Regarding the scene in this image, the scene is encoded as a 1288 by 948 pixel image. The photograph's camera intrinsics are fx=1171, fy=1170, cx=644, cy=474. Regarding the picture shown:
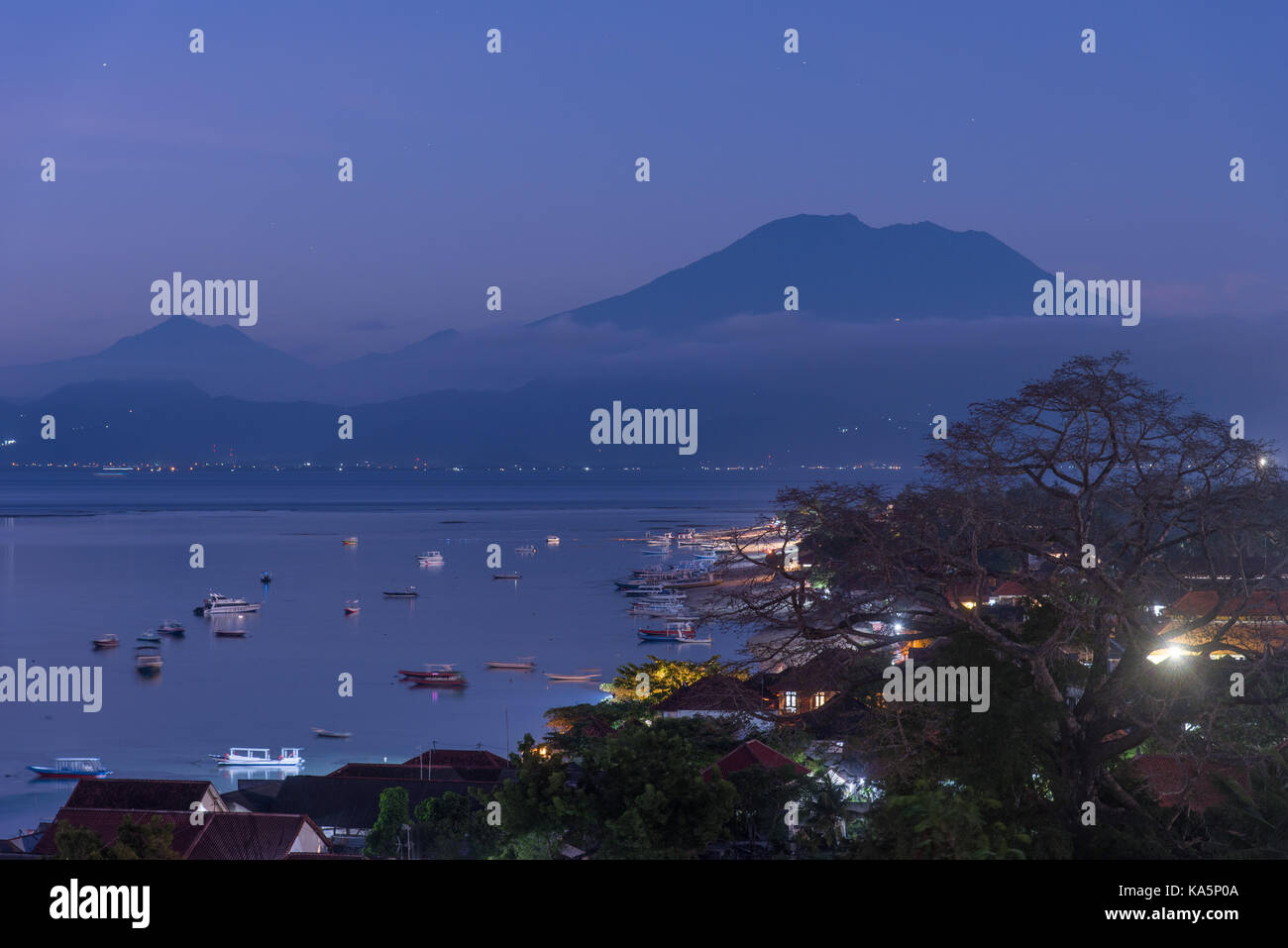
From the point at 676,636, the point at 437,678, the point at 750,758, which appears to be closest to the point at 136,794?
→ the point at 750,758

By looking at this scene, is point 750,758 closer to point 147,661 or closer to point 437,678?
point 437,678

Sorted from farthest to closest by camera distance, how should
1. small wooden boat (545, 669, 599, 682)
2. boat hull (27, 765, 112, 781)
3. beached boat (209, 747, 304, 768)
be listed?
1. small wooden boat (545, 669, 599, 682)
2. beached boat (209, 747, 304, 768)
3. boat hull (27, 765, 112, 781)

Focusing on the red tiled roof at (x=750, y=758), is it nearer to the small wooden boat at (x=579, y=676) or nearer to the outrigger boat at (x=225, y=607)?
the small wooden boat at (x=579, y=676)

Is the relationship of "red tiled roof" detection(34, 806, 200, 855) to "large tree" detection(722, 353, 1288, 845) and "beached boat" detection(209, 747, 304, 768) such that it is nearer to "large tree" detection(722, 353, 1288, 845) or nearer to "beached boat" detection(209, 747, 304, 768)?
"large tree" detection(722, 353, 1288, 845)

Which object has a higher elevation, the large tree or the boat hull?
the large tree

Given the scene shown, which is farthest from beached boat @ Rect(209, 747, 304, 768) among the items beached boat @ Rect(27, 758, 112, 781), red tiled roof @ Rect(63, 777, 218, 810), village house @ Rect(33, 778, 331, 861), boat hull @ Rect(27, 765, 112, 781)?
village house @ Rect(33, 778, 331, 861)

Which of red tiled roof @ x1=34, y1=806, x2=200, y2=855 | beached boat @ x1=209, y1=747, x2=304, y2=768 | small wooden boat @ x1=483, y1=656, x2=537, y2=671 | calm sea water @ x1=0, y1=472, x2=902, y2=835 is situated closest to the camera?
red tiled roof @ x1=34, y1=806, x2=200, y2=855
